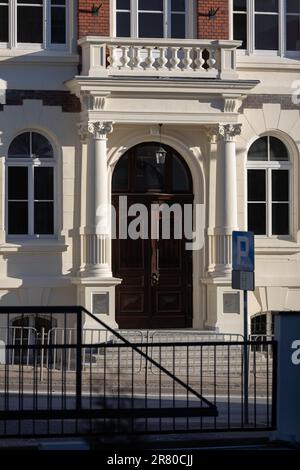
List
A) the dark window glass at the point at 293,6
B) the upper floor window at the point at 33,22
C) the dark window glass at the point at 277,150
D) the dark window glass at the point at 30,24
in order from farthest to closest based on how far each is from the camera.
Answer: the dark window glass at the point at 293,6 → the dark window glass at the point at 277,150 → the dark window glass at the point at 30,24 → the upper floor window at the point at 33,22

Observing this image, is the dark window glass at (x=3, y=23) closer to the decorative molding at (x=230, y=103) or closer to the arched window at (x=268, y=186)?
the decorative molding at (x=230, y=103)

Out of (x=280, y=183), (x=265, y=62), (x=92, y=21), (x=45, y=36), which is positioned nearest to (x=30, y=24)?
(x=45, y=36)

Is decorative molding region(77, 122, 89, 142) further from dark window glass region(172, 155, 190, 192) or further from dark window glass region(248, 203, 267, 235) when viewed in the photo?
dark window glass region(248, 203, 267, 235)

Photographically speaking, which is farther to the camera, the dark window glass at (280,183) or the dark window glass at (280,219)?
the dark window glass at (280,219)

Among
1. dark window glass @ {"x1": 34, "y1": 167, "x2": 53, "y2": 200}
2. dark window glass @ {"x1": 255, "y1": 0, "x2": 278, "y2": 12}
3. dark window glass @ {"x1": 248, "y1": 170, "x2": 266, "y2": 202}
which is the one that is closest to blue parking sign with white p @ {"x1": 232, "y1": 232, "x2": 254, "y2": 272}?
dark window glass @ {"x1": 34, "y1": 167, "x2": 53, "y2": 200}

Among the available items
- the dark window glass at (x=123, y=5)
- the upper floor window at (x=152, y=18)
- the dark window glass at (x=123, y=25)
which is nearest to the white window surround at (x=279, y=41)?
the upper floor window at (x=152, y=18)

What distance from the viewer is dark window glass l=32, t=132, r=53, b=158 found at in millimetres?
26281

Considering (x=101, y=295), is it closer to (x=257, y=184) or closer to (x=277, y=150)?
(x=257, y=184)

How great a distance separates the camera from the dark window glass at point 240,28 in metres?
27.2

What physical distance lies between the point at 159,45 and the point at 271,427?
12.1 m

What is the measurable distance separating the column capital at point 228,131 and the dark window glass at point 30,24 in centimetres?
392

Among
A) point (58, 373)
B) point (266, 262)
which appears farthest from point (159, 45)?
point (58, 373)

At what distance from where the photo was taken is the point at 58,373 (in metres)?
16.6

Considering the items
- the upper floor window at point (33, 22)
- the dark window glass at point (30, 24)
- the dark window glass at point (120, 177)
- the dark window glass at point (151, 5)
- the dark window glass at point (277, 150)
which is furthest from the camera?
the dark window glass at point (277, 150)
